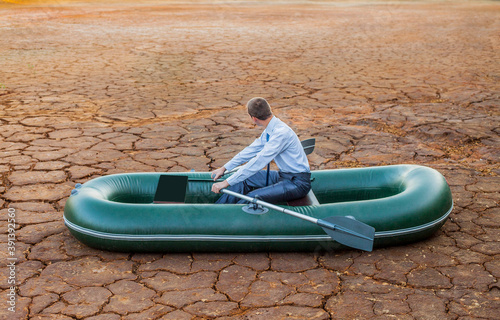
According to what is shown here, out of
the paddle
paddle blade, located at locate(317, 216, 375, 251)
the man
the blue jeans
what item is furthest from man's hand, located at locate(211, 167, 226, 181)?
paddle blade, located at locate(317, 216, 375, 251)

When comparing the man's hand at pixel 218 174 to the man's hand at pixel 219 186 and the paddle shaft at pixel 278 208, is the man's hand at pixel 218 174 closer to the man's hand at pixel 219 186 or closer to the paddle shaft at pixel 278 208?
the man's hand at pixel 219 186

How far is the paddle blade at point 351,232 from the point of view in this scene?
3545 millimetres

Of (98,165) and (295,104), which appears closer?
(98,165)

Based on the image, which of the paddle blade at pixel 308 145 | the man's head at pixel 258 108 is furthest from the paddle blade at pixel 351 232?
the paddle blade at pixel 308 145

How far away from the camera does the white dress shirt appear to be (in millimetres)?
4027

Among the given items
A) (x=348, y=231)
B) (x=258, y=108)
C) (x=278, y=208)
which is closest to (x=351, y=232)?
(x=348, y=231)

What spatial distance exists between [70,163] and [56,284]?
239 centimetres

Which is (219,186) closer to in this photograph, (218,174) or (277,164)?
(218,174)

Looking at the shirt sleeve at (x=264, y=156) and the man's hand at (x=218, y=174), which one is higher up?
the shirt sleeve at (x=264, y=156)

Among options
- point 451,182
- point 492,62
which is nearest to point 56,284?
point 451,182

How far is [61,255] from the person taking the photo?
3881 mm

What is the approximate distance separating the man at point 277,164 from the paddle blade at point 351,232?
557 millimetres

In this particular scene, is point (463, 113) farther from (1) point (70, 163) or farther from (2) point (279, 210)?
(1) point (70, 163)

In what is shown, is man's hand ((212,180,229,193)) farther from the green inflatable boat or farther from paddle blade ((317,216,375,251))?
paddle blade ((317,216,375,251))
